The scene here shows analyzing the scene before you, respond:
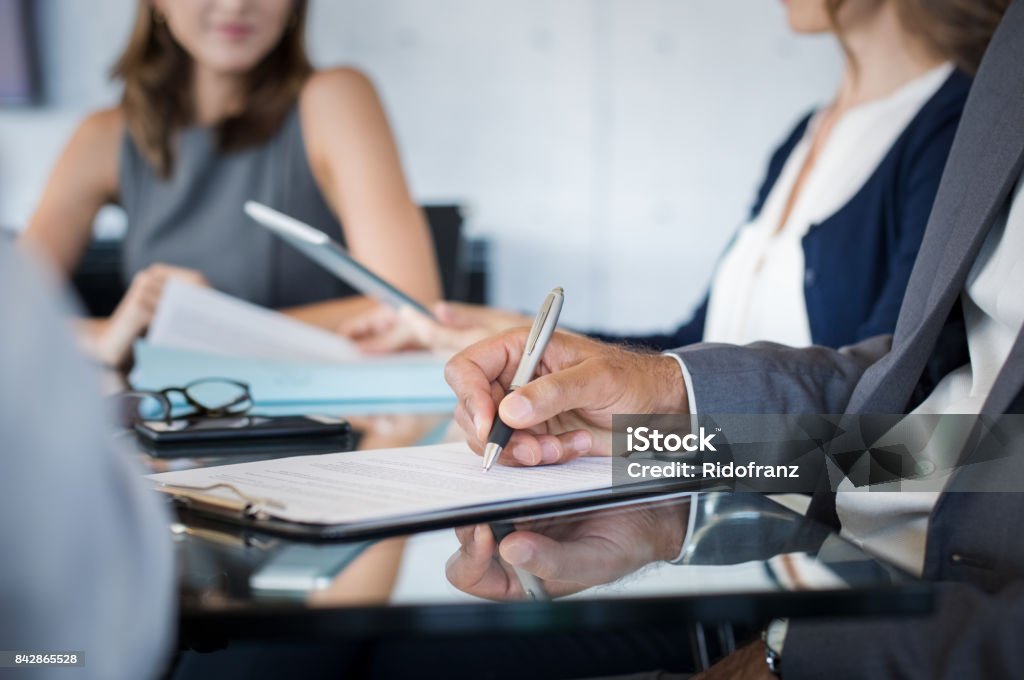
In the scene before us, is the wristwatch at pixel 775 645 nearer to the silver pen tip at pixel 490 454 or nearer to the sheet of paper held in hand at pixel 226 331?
the silver pen tip at pixel 490 454

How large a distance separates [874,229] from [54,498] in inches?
52.9

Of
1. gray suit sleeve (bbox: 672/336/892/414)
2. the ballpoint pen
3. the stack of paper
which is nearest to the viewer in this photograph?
the ballpoint pen

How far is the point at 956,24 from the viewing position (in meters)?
1.50

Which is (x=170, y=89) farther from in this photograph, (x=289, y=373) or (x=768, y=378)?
(x=768, y=378)

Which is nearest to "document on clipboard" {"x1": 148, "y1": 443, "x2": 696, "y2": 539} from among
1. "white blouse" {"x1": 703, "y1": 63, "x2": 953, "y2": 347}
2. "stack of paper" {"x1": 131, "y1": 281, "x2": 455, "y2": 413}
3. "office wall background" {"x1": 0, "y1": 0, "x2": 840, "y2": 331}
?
"stack of paper" {"x1": 131, "y1": 281, "x2": 455, "y2": 413}

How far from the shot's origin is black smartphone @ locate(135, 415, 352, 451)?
890 mm

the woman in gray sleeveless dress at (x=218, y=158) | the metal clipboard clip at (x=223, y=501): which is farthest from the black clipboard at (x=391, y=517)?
the woman in gray sleeveless dress at (x=218, y=158)

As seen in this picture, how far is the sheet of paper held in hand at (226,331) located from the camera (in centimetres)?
129

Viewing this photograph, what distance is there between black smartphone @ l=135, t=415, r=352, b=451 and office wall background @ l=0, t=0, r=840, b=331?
3281 millimetres

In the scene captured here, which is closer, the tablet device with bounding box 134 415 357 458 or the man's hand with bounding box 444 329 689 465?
the man's hand with bounding box 444 329 689 465

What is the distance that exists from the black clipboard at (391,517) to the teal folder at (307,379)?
1.76 ft

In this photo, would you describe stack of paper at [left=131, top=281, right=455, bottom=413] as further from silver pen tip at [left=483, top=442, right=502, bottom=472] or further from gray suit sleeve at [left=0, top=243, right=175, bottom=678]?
gray suit sleeve at [left=0, top=243, right=175, bottom=678]

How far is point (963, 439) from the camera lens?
2.70 feet

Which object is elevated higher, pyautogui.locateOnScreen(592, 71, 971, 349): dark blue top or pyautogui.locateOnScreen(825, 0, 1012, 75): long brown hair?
pyautogui.locateOnScreen(825, 0, 1012, 75): long brown hair
